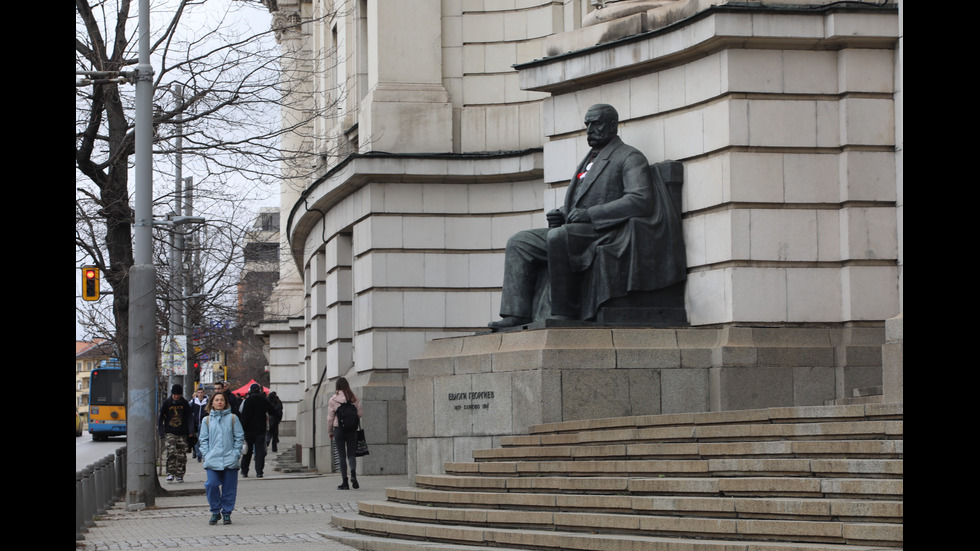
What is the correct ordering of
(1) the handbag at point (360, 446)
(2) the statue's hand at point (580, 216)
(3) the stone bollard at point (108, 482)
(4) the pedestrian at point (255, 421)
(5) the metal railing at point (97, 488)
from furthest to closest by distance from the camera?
(4) the pedestrian at point (255, 421) < (1) the handbag at point (360, 446) < (3) the stone bollard at point (108, 482) < (2) the statue's hand at point (580, 216) < (5) the metal railing at point (97, 488)

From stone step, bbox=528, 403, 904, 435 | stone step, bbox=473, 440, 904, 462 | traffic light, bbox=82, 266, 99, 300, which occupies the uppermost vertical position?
traffic light, bbox=82, 266, 99, 300

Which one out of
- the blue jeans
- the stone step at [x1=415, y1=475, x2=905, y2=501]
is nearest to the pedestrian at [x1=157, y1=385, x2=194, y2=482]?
the blue jeans

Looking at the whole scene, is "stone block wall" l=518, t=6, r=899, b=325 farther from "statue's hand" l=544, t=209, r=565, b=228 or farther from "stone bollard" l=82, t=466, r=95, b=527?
"stone bollard" l=82, t=466, r=95, b=527

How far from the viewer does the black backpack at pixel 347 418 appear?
75.5 feet

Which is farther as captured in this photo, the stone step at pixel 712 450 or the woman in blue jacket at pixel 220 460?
the woman in blue jacket at pixel 220 460

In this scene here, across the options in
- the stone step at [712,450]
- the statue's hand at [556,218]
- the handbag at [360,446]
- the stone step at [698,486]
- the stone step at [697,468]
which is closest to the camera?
the stone step at [698,486]

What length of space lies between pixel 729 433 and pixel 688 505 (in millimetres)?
1474

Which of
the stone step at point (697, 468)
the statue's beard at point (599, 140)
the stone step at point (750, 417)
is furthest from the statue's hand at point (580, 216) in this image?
the stone step at point (697, 468)

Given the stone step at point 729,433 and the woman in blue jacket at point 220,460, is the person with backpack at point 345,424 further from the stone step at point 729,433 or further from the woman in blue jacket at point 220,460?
the stone step at point 729,433

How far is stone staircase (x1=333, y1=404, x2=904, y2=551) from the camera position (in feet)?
35.2

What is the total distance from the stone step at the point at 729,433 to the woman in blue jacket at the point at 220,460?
139 inches

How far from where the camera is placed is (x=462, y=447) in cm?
1766

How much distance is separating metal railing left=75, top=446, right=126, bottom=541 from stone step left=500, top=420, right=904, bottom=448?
4824 millimetres
